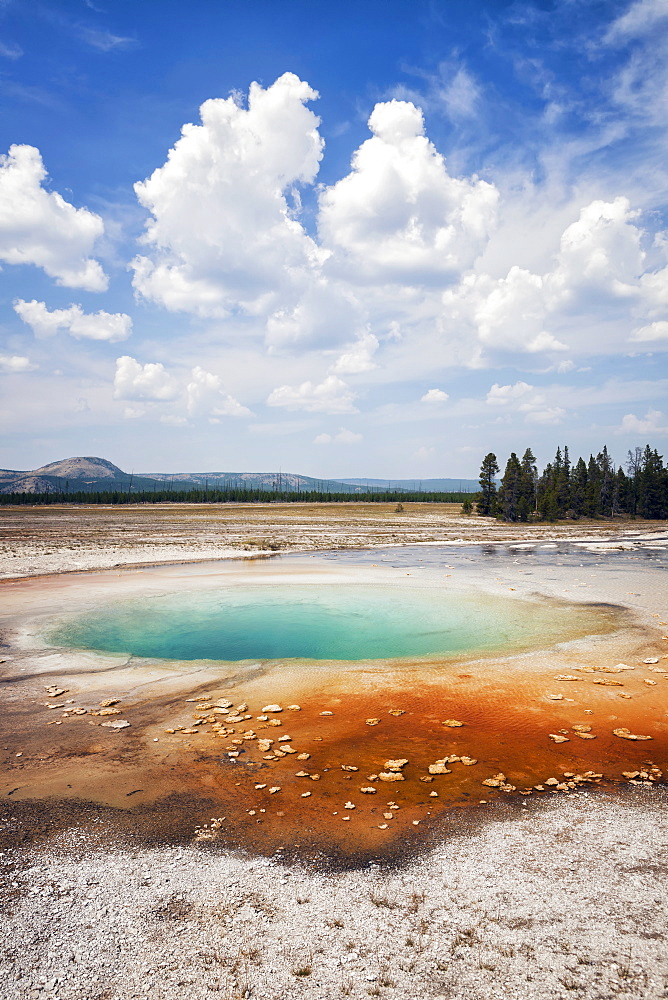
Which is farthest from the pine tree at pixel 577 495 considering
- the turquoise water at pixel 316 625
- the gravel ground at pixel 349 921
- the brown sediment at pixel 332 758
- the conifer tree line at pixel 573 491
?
the gravel ground at pixel 349 921

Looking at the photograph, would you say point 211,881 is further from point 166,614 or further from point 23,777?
point 166,614

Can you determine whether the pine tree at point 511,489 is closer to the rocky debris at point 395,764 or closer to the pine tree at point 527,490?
the pine tree at point 527,490

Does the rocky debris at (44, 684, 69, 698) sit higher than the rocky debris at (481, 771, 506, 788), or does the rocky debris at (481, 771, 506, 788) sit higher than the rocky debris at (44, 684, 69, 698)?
the rocky debris at (481, 771, 506, 788)

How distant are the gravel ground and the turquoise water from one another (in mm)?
9104

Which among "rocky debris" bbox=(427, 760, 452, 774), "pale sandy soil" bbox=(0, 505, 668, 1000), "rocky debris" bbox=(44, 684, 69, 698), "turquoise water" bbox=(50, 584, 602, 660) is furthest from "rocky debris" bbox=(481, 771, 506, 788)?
"rocky debris" bbox=(44, 684, 69, 698)

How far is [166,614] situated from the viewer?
20844 millimetres

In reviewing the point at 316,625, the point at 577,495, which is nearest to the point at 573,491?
the point at 577,495

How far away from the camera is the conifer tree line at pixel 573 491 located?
9019 cm

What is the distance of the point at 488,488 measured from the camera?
96938mm

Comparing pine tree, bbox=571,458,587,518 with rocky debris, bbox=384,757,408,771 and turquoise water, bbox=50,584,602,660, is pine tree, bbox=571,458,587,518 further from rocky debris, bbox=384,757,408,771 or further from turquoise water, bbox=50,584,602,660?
rocky debris, bbox=384,757,408,771

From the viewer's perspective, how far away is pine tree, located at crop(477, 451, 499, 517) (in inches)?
3711

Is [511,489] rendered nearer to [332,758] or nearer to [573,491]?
[573,491]

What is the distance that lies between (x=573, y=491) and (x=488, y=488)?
1674 cm

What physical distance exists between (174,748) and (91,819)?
224 centimetres
